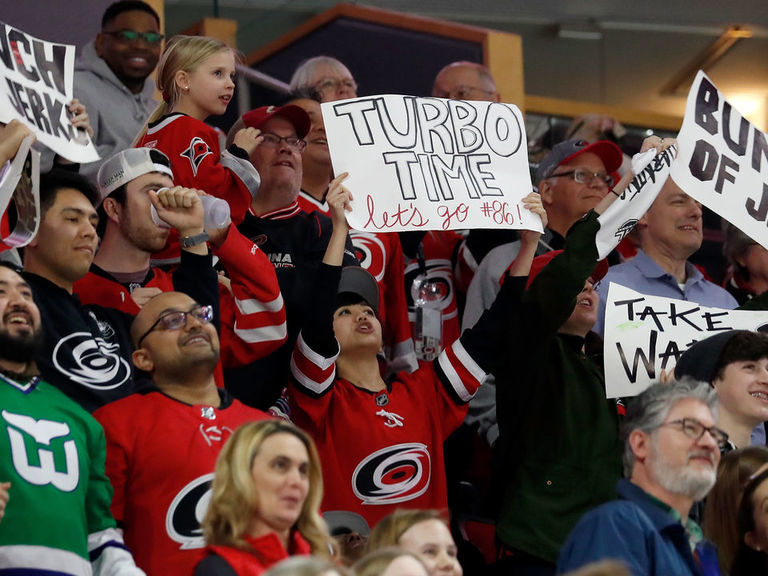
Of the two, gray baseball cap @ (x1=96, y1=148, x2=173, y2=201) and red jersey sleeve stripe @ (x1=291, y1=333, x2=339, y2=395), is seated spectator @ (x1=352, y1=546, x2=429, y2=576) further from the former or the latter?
gray baseball cap @ (x1=96, y1=148, x2=173, y2=201)

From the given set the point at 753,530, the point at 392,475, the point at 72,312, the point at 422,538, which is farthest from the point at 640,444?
the point at 72,312

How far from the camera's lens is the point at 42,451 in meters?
3.49

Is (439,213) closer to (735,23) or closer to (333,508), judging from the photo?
(333,508)

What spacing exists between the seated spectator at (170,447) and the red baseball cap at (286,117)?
157 centimetres

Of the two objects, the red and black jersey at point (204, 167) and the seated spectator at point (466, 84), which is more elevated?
the seated spectator at point (466, 84)

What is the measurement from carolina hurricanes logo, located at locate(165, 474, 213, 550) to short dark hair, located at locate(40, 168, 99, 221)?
951 millimetres

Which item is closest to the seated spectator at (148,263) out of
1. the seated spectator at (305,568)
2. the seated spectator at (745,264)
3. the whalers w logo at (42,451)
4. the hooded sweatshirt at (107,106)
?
the whalers w logo at (42,451)

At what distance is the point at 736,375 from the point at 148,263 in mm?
1898

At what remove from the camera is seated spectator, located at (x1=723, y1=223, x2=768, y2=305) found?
19.9 feet

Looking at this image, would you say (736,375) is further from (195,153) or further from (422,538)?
(195,153)

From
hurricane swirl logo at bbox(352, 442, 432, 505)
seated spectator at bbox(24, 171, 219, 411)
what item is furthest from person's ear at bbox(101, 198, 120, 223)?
hurricane swirl logo at bbox(352, 442, 432, 505)

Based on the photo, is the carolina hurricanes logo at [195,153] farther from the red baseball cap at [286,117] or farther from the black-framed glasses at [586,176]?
the black-framed glasses at [586,176]

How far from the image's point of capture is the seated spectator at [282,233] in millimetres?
4703

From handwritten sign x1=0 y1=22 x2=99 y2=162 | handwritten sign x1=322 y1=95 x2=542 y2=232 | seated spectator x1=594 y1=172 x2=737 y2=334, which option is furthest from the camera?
seated spectator x1=594 y1=172 x2=737 y2=334
